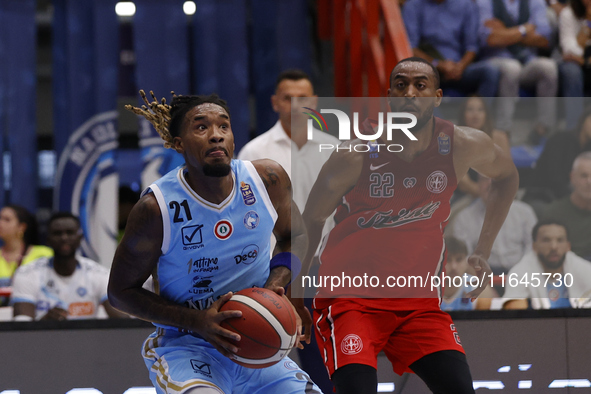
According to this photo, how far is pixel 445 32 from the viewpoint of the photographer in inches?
232

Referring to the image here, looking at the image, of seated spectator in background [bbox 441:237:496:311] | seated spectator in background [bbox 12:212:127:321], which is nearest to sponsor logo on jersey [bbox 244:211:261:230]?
seated spectator in background [bbox 441:237:496:311]

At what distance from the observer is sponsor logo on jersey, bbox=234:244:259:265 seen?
3.12 meters

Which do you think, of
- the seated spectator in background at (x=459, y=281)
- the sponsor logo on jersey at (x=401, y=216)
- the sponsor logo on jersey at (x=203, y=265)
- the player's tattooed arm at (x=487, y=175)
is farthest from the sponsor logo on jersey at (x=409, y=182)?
the sponsor logo on jersey at (x=203, y=265)

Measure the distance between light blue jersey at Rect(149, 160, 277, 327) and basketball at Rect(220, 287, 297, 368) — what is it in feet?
0.82

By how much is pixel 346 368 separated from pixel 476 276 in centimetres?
101

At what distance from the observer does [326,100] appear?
382cm

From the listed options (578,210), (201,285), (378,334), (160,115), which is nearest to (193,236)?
(201,285)

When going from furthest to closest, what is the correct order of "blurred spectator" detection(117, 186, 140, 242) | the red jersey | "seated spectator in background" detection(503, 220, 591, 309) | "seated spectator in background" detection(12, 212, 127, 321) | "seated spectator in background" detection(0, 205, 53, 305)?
"blurred spectator" detection(117, 186, 140, 242)
"seated spectator in background" detection(0, 205, 53, 305)
"seated spectator in background" detection(12, 212, 127, 321)
"seated spectator in background" detection(503, 220, 591, 309)
the red jersey

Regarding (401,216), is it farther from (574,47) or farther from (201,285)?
(574,47)

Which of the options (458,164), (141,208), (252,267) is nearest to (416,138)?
(458,164)

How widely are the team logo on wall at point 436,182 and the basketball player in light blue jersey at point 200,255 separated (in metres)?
0.73

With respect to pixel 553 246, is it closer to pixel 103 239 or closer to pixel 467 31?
pixel 467 31

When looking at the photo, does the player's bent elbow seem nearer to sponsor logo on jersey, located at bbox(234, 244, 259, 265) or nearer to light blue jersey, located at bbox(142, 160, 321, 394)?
light blue jersey, located at bbox(142, 160, 321, 394)

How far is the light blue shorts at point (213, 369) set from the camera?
115 inches
